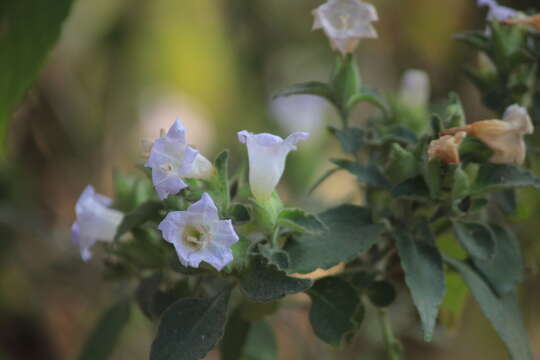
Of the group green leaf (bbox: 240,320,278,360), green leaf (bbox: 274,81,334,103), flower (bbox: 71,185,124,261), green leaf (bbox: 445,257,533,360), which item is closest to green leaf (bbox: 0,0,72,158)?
flower (bbox: 71,185,124,261)

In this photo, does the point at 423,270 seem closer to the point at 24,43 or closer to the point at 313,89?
the point at 313,89

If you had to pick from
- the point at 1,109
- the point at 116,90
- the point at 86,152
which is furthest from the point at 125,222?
the point at 116,90

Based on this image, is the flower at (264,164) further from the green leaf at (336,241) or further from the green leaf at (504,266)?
the green leaf at (504,266)

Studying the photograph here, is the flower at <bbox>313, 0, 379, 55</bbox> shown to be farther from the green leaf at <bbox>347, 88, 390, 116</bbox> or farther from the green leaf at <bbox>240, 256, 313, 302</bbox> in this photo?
the green leaf at <bbox>240, 256, 313, 302</bbox>

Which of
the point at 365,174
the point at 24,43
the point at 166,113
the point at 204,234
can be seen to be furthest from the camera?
the point at 166,113

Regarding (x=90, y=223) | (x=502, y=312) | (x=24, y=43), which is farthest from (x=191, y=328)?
(x=24, y=43)

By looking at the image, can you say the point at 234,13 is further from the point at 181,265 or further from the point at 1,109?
the point at 181,265

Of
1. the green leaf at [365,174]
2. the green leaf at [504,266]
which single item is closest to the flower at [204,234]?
the green leaf at [365,174]
